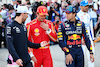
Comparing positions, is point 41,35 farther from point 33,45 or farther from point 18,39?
point 18,39

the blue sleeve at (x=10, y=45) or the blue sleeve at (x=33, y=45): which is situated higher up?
the blue sleeve at (x=10, y=45)

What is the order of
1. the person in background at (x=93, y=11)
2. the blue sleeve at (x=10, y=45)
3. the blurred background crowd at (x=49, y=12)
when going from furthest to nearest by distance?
1. the person in background at (x=93, y=11)
2. the blurred background crowd at (x=49, y=12)
3. the blue sleeve at (x=10, y=45)

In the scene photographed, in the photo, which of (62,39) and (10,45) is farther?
(62,39)

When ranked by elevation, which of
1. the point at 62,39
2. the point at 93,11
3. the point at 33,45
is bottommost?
the point at 33,45

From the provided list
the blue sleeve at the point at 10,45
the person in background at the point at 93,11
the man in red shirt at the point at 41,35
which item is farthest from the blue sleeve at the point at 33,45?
the person in background at the point at 93,11

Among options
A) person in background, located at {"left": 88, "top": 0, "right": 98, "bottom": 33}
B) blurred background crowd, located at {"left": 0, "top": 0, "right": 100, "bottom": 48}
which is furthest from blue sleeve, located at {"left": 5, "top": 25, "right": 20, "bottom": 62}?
person in background, located at {"left": 88, "top": 0, "right": 98, "bottom": 33}

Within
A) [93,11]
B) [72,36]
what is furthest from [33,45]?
[93,11]

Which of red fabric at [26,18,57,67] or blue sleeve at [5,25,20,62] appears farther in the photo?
red fabric at [26,18,57,67]

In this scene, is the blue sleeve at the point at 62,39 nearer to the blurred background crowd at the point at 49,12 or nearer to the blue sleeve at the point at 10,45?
the blue sleeve at the point at 10,45

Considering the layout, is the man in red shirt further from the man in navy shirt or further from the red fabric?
the man in navy shirt

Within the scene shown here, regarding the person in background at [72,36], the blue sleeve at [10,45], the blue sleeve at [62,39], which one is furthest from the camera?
the person in background at [72,36]

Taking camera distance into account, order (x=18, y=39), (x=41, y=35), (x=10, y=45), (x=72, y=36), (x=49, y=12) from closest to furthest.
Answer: (x=10, y=45) → (x=18, y=39) → (x=72, y=36) → (x=41, y=35) → (x=49, y=12)

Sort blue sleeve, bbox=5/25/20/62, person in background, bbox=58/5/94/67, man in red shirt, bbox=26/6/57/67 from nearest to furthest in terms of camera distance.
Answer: blue sleeve, bbox=5/25/20/62, person in background, bbox=58/5/94/67, man in red shirt, bbox=26/6/57/67

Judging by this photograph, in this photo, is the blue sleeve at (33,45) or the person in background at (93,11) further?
the person in background at (93,11)
